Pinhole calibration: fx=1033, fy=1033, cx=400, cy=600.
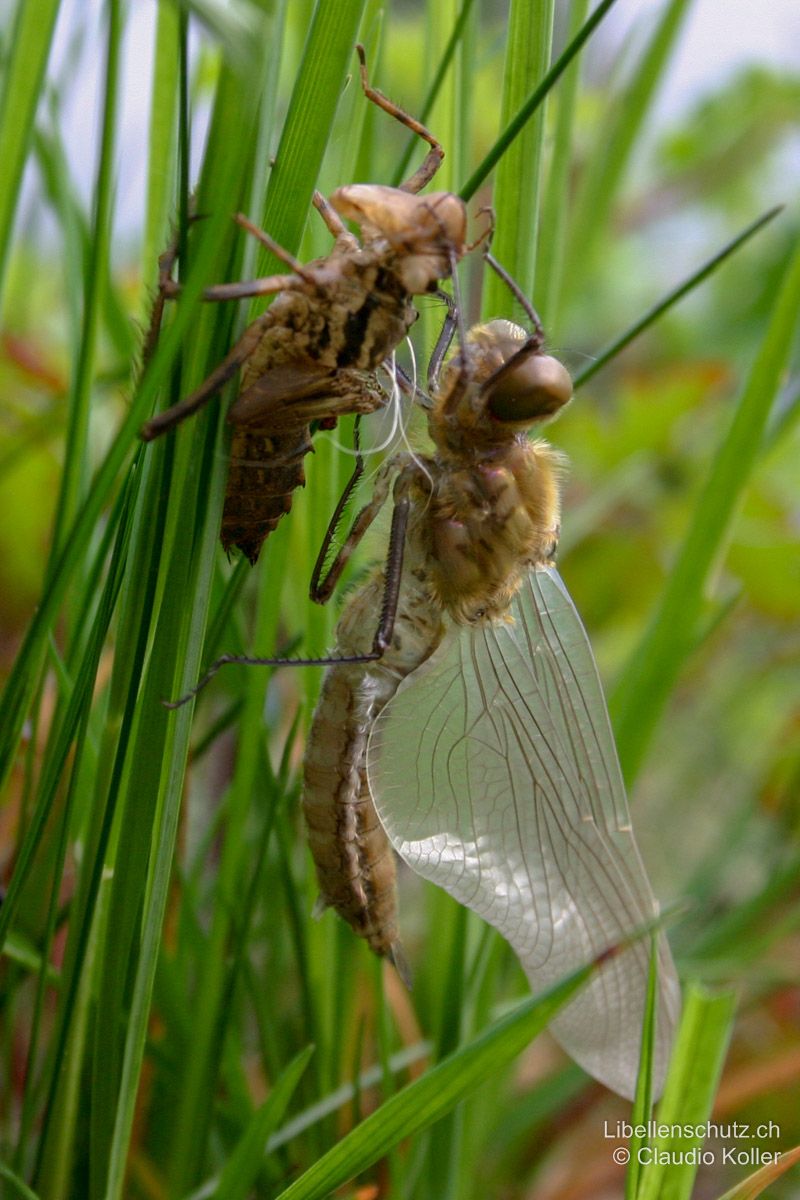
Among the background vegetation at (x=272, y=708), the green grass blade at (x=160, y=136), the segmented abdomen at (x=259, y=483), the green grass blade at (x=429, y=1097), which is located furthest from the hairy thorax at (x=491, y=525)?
the green grass blade at (x=429, y=1097)

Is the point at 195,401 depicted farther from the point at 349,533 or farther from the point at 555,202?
the point at 555,202

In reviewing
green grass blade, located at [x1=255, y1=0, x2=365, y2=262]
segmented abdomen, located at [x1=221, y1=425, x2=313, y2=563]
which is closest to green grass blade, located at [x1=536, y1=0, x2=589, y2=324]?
segmented abdomen, located at [x1=221, y1=425, x2=313, y2=563]

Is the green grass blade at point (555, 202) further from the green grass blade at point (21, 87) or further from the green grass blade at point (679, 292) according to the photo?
the green grass blade at point (21, 87)

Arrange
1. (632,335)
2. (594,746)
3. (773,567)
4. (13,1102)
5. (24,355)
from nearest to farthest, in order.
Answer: (632,335)
(594,746)
(13,1102)
(24,355)
(773,567)

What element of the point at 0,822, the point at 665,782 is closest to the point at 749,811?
the point at 665,782

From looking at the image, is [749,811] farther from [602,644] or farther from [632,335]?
[632,335]

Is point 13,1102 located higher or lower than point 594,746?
lower

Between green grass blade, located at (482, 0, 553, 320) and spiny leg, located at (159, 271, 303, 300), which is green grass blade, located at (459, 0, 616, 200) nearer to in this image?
green grass blade, located at (482, 0, 553, 320)
